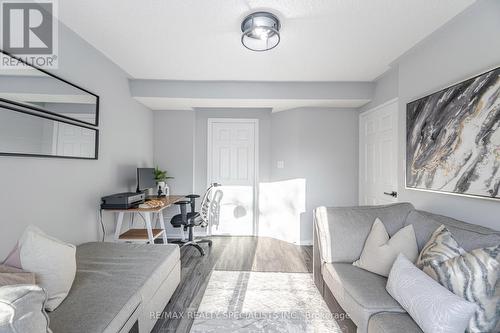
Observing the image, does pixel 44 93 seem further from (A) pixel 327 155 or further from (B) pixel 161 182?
(A) pixel 327 155

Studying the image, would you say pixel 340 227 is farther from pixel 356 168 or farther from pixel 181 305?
pixel 356 168

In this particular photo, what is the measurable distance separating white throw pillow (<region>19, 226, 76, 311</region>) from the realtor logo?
44.8 inches

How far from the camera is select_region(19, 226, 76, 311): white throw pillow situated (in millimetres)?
1147

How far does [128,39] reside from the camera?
81.9 inches

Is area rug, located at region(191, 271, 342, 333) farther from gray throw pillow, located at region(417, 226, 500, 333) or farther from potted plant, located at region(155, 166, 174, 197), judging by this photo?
potted plant, located at region(155, 166, 174, 197)

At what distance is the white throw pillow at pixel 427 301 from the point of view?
1001mm

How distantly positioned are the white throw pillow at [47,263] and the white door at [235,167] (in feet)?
9.13

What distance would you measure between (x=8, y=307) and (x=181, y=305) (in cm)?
149

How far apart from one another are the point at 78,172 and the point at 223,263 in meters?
1.90

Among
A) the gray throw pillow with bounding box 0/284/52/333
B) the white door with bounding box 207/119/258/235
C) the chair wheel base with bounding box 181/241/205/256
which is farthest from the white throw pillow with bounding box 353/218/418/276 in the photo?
the white door with bounding box 207/119/258/235

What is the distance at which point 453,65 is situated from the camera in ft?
5.81

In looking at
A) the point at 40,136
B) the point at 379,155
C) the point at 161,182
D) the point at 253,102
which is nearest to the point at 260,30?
the point at 253,102

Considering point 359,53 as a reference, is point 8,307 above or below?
below

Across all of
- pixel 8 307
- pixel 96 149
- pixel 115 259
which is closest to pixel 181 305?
pixel 115 259
